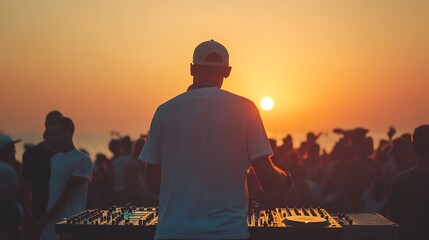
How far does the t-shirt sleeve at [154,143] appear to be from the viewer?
4.47 meters

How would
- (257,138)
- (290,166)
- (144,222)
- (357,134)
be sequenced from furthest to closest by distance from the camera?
(357,134) < (290,166) < (144,222) < (257,138)

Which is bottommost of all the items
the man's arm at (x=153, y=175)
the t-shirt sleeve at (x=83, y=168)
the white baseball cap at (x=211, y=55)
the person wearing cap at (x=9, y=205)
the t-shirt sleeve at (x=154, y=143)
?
the person wearing cap at (x=9, y=205)

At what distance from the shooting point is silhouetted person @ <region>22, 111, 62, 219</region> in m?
7.66

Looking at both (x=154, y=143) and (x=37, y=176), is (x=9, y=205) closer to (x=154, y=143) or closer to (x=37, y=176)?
(x=37, y=176)

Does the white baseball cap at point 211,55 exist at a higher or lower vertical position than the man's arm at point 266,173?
higher

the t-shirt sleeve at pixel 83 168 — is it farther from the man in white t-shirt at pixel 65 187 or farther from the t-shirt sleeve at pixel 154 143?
the t-shirt sleeve at pixel 154 143

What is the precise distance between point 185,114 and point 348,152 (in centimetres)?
753

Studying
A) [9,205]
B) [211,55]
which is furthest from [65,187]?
[211,55]

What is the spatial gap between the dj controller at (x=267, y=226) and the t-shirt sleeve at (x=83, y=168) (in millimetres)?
1180

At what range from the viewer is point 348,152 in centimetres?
1153

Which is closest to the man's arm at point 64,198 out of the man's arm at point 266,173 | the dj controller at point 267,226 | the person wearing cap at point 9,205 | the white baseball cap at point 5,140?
the person wearing cap at point 9,205

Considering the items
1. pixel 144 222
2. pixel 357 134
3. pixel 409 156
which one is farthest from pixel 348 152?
pixel 144 222

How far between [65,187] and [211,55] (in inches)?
117

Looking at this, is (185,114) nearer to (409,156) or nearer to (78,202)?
(78,202)
